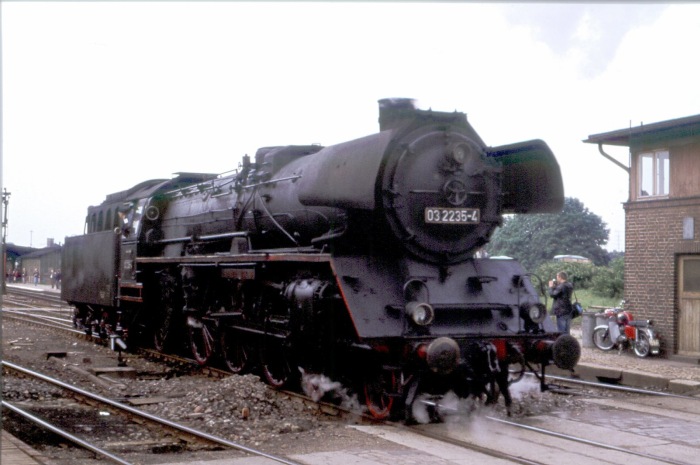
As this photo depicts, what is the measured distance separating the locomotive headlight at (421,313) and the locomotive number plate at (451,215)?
95 centimetres

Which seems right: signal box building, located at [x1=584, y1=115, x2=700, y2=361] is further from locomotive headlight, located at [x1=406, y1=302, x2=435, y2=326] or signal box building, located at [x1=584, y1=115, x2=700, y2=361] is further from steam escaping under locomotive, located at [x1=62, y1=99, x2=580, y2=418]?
locomotive headlight, located at [x1=406, y1=302, x2=435, y2=326]

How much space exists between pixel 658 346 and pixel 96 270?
37.3ft

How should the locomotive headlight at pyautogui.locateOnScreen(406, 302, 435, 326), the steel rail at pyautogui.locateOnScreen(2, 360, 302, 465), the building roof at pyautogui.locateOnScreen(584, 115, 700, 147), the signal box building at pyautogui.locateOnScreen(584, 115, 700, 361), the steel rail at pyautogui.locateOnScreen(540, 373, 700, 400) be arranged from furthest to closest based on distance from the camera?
the signal box building at pyautogui.locateOnScreen(584, 115, 700, 361)
the building roof at pyautogui.locateOnScreen(584, 115, 700, 147)
the steel rail at pyautogui.locateOnScreen(540, 373, 700, 400)
the locomotive headlight at pyautogui.locateOnScreen(406, 302, 435, 326)
the steel rail at pyautogui.locateOnScreen(2, 360, 302, 465)

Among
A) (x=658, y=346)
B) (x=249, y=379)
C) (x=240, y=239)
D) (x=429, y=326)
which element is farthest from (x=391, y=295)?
(x=658, y=346)

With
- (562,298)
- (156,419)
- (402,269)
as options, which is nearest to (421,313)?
(402,269)

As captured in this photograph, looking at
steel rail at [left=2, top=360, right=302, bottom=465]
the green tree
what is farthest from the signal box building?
the green tree

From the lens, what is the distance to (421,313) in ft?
25.4

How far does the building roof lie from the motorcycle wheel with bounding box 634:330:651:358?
142 inches

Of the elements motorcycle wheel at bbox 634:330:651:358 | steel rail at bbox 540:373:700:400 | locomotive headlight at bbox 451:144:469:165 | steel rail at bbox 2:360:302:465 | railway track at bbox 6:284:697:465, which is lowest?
steel rail at bbox 2:360:302:465

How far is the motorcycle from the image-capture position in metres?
14.1

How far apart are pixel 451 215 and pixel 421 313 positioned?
120cm

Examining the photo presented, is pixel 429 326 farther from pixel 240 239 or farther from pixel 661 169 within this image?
pixel 661 169

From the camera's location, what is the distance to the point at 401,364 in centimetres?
765

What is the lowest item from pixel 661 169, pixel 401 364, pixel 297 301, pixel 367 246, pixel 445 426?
pixel 445 426
